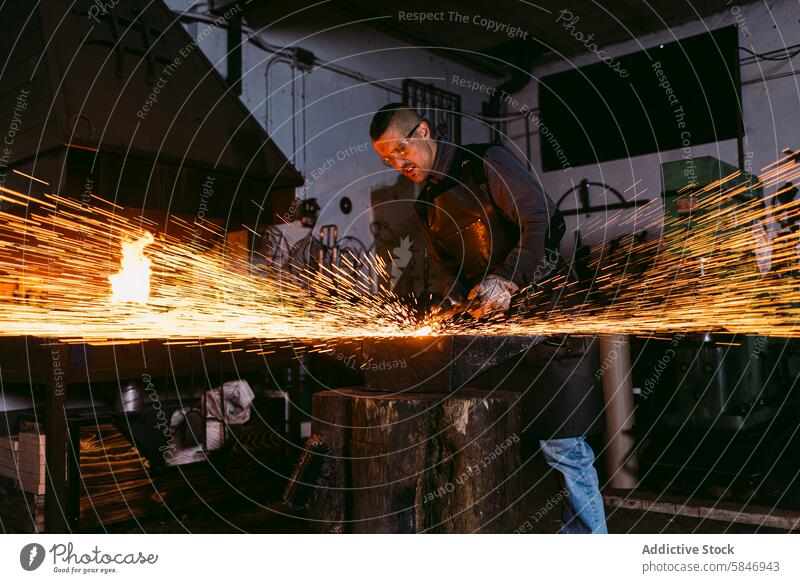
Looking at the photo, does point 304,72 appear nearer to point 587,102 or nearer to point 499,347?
point 587,102

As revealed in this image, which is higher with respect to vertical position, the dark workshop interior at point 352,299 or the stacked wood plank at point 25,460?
the dark workshop interior at point 352,299

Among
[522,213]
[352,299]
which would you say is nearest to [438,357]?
[522,213]

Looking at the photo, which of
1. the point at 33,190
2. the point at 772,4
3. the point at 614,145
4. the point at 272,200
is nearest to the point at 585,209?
the point at 614,145

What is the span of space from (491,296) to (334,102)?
4.17 metres

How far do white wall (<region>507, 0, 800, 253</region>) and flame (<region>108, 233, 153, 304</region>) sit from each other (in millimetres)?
4524

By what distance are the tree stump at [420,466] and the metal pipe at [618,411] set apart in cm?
219

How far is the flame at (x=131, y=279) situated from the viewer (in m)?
3.44

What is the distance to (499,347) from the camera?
207 centimetres

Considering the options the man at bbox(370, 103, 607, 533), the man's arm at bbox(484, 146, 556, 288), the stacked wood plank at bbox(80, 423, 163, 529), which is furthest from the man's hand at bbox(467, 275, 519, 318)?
the stacked wood plank at bbox(80, 423, 163, 529)

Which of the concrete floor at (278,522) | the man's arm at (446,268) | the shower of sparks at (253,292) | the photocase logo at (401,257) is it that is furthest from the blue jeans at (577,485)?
the photocase logo at (401,257)

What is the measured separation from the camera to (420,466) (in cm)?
204

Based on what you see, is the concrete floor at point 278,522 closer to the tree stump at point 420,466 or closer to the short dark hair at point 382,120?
the tree stump at point 420,466

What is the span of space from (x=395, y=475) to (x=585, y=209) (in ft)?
18.5
